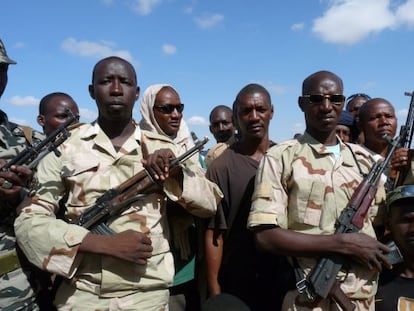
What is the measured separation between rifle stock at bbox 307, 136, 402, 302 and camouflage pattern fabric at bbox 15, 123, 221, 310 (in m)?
0.80

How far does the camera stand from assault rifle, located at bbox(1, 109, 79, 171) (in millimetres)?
2918

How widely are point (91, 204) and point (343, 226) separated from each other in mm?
1613

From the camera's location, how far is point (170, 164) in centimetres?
289

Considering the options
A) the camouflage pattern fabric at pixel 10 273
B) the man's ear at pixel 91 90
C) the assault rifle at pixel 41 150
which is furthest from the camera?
the man's ear at pixel 91 90

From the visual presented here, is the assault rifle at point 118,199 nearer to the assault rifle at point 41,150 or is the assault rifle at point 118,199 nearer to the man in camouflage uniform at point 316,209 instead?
the assault rifle at point 41,150

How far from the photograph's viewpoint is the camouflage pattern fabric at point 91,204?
282 cm

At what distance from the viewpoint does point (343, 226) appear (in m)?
3.01

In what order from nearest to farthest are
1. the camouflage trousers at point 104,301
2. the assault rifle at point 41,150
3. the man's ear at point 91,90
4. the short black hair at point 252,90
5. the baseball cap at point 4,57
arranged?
the camouflage trousers at point 104,301 → the assault rifle at point 41,150 → the baseball cap at point 4,57 → the man's ear at point 91,90 → the short black hair at point 252,90

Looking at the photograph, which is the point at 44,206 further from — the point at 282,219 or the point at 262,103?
the point at 262,103

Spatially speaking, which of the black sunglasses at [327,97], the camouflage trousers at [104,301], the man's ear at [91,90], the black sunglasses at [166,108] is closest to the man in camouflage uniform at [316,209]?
the black sunglasses at [327,97]

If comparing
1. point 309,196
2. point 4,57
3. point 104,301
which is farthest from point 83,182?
point 309,196

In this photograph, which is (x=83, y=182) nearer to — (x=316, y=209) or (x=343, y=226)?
(x=316, y=209)

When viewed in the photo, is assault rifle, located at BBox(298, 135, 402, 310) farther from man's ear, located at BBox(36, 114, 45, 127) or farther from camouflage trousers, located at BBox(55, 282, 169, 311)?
man's ear, located at BBox(36, 114, 45, 127)

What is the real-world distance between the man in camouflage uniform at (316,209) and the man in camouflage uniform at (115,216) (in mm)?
416
